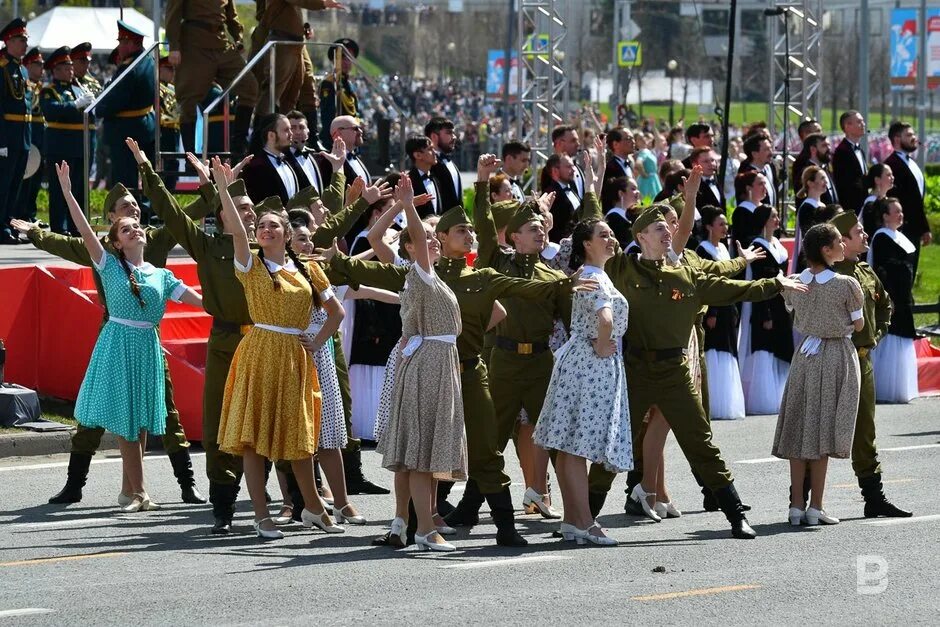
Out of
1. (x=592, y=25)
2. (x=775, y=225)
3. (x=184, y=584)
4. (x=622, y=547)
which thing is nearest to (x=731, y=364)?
(x=775, y=225)

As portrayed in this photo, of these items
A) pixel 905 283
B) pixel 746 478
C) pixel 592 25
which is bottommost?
pixel 746 478

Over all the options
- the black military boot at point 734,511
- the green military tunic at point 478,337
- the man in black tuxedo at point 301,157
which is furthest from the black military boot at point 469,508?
the man in black tuxedo at point 301,157

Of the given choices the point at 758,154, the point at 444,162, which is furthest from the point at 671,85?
the point at 444,162

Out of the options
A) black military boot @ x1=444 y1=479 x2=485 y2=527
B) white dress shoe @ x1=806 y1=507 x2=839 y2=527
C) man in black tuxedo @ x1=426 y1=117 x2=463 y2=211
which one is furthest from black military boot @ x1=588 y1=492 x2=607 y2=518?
man in black tuxedo @ x1=426 y1=117 x2=463 y2=211

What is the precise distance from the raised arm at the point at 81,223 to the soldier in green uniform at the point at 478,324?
6.47ft

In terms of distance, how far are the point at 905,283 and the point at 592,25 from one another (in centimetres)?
4800

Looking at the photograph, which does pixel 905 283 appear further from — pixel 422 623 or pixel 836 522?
pixel 422 623

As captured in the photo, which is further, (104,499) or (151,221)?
(151,221)

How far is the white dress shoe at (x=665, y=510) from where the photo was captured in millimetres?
A: 10312

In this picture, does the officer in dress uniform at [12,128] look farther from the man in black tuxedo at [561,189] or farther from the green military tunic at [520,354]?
the green military tunic at [520,354]

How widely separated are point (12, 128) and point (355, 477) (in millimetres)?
8747

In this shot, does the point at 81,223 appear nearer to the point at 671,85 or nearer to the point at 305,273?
the point at 305,273

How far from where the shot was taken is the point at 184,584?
26.2 feet

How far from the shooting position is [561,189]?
14.6 m
